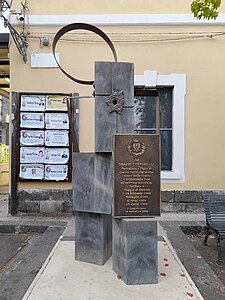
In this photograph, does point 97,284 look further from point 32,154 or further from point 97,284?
point 32,154

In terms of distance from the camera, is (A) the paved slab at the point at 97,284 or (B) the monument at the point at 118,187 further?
(B) the monument at the point at 118,187

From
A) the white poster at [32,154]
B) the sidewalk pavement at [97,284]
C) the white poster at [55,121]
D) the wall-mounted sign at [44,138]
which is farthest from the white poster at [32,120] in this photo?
the sidewalk pavement at [97,284]

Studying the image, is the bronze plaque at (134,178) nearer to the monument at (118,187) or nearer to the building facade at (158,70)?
the monument at (118,187)

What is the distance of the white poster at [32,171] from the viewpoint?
7.23 metres

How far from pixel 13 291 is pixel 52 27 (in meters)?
5.85

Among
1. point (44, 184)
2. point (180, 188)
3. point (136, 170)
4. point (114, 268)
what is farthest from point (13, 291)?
point (180, 188)

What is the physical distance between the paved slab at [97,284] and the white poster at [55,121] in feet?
12.1

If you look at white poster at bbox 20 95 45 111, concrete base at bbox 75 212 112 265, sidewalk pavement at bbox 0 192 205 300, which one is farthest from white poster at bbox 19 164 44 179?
concrete base at bbox 75 212 112 265

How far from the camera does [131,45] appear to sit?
7.27 meters

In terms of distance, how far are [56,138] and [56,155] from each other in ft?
1.30

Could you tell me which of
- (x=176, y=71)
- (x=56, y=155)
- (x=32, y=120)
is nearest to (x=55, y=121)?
(x=32, y=120)

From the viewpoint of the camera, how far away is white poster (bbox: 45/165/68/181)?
7.25 m

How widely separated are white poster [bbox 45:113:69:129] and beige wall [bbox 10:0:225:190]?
1.26 ft

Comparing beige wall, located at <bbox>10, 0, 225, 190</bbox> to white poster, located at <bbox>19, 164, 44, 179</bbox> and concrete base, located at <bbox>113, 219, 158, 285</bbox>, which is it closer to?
white poster, located at <bbox>19, 164, 44, 179</bbox>
